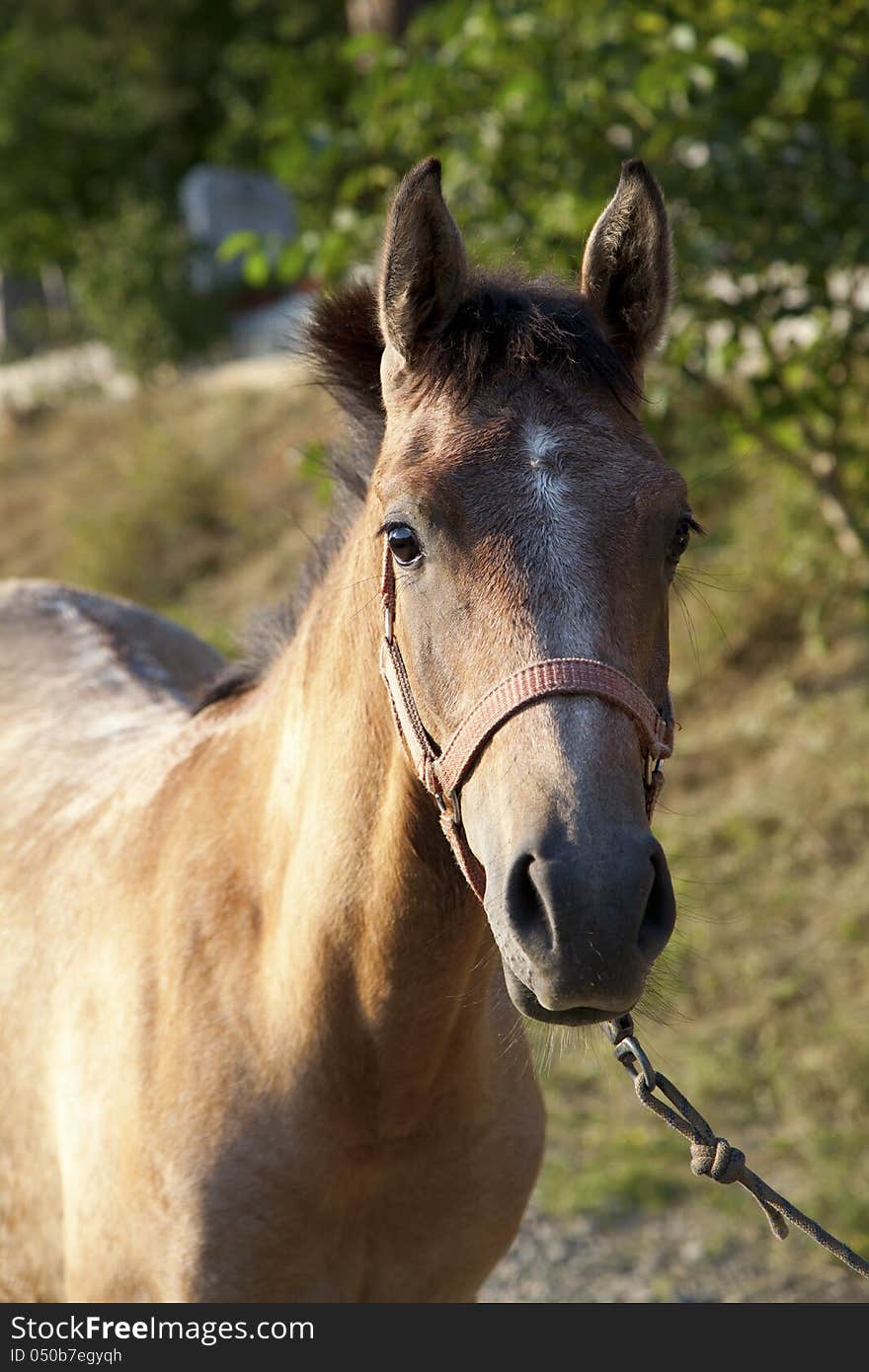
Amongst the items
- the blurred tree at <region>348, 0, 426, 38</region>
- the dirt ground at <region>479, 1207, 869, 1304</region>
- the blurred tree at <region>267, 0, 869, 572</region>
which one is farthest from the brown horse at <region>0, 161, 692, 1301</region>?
the blurred tree at <region>348, 0, 426, 38</region>

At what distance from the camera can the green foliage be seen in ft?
55.6

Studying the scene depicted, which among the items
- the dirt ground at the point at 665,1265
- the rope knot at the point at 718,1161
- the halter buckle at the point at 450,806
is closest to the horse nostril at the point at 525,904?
the halter buckle at the point at 450,806

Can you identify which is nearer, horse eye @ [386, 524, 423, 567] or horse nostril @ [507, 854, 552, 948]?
horse nostril @ [507, 854, 552, 948]

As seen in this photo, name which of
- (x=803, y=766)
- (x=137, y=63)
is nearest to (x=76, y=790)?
(x=803, y=766)

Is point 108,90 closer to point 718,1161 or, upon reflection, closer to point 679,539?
point 679,539

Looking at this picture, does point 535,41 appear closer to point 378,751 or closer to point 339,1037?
point 378,751

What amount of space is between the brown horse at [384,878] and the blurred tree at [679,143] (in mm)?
2129

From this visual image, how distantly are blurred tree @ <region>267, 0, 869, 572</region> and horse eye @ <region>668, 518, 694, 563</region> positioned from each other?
2.27 meters

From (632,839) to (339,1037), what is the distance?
0.83m

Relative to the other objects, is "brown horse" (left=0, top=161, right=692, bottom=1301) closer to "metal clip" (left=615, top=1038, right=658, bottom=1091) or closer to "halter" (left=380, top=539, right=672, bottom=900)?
"halter" (left=380, top=539, right=672, bottom=900)

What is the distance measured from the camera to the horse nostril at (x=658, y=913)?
1.72 m

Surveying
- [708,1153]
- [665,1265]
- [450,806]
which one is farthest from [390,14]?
[708,1153]

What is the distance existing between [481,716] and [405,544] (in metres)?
0.33

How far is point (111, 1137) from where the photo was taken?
8.04 ft
